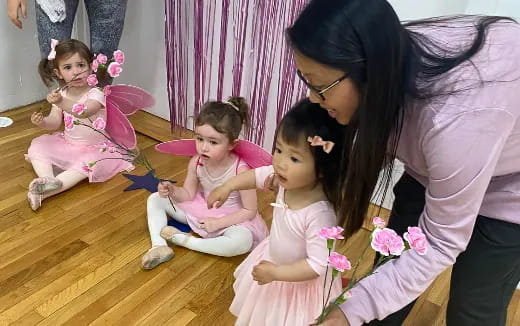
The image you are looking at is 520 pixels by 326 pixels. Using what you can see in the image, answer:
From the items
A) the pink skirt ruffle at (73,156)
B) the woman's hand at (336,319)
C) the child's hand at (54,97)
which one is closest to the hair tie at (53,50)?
the child's hand at (54,97)

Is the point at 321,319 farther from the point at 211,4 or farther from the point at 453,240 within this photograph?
the point at 211,4

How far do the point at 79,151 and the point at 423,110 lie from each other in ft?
5.28

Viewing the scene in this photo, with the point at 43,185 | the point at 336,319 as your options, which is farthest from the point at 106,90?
the point at 336,319

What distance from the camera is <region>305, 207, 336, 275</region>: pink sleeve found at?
3.78ft

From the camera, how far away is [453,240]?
86 centimetres

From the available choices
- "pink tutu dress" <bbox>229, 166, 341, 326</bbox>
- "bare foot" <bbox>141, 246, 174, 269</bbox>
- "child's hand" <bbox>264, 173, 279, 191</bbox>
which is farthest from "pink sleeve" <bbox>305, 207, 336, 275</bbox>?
"bare foot" <bbox>141, 246, 174, 269</bbox>

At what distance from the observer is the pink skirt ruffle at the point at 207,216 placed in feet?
5.86

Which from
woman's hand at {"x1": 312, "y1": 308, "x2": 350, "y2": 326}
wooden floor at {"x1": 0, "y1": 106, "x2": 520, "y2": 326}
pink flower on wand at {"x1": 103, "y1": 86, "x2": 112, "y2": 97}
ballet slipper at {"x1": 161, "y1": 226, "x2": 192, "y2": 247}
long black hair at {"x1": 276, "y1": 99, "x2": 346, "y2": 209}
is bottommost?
wooden floor at {"x1": 0, "y1": 106, "x2": 520, "y2": 326}

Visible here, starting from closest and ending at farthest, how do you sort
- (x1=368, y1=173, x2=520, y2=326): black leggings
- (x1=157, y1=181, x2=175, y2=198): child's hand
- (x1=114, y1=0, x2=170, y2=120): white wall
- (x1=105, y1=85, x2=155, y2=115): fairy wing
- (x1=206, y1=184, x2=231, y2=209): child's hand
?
(x1=368, y1=173, x2=520, y2=326): black leggings < (x1=206, y1=184, x2=231, y2=209): child's hand < (x1=157, y1=181, x2=175, y2=198): child's hand < (x1=105, y1=85, x2=155, y2=115): fairy wing < (x1=114, y1=0, x2=170, y2=120): white wall

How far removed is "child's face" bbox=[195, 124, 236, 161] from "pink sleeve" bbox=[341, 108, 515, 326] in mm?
890

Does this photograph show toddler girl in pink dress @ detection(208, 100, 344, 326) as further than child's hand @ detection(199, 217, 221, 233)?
No

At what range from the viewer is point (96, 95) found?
201 cm

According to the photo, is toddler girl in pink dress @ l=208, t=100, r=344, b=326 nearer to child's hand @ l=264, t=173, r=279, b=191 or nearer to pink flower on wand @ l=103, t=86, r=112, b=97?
child's hand @ l=264, t=173, r=279, b=191

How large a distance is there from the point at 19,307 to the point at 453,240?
1.18 meters
